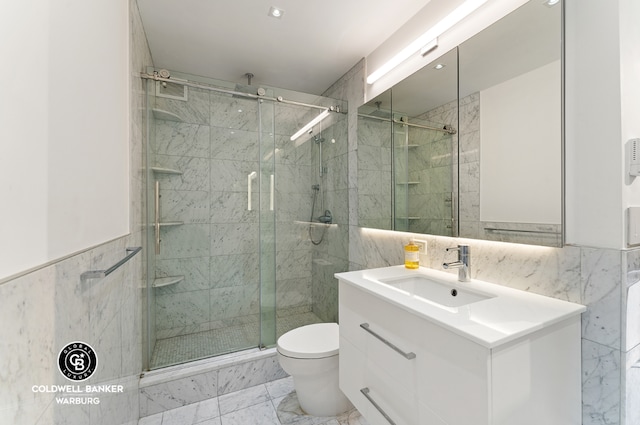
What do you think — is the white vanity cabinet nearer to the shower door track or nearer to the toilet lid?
the toilet lid

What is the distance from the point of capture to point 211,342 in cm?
227

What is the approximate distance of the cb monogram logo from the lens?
0.70m

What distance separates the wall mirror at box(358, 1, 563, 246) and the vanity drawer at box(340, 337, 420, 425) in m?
0.81

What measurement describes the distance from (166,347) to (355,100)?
259 centimetres

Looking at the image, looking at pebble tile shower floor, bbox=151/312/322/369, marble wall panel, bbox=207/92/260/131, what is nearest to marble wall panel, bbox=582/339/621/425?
pebble tile shower floor, bbox=151/312/322/369

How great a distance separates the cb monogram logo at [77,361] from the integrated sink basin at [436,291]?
45.9 inches

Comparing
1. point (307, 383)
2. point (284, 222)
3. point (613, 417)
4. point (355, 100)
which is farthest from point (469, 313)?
point (355, 100)

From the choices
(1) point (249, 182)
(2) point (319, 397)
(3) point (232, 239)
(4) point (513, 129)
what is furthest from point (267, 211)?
(4) point (513, 129)

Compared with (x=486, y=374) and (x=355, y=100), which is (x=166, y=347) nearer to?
(x=486, y=374)

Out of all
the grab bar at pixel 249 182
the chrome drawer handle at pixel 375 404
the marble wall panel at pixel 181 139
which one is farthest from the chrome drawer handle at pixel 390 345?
the marble wall panel at pixel 181 139

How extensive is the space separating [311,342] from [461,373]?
3.67 ft

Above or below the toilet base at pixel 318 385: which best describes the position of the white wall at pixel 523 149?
above

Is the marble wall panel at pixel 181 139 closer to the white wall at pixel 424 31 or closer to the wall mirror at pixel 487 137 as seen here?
the white wall at pixel 424 31

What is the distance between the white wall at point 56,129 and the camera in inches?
20.5
